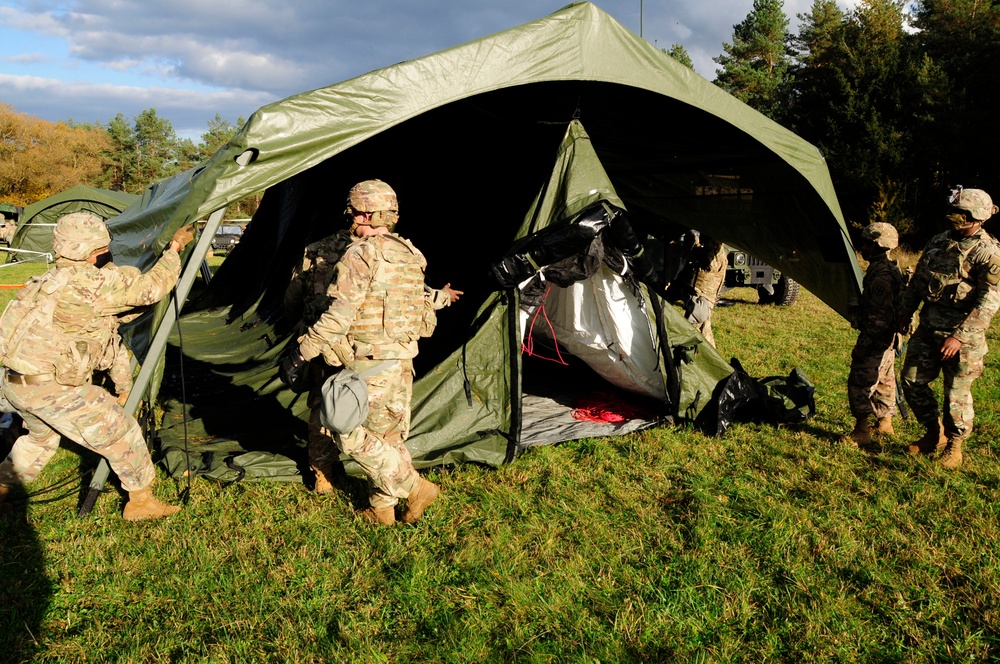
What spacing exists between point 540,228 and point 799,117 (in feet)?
72.2

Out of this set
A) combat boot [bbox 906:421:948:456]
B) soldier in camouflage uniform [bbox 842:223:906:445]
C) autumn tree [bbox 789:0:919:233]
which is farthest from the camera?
autumn tree [bbox 789:0:919:233]

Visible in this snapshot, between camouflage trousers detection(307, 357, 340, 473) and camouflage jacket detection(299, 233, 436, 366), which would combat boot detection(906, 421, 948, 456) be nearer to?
camouflage jacket detection(299, 233, 436, 366)

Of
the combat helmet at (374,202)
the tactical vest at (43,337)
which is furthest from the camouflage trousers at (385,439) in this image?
the tactical vest at (43,337)

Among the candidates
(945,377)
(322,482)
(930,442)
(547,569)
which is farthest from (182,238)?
(930,442)

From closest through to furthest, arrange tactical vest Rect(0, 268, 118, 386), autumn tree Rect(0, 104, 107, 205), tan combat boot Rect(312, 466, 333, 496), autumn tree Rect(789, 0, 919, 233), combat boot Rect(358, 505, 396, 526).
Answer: tactical vest Rect(0, 268, 118, 386) → combat boot Rect(358, 505, 396, 526) → tan combat boot Rect(312, 466, 333, 496) → autumn tree Rect(789, 0, 919, 233) → autumn tree Rect(0, 104, 107, 205)

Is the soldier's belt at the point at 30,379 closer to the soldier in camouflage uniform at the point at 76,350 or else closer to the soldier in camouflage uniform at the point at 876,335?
the soldier in camouflage uniform at the point at 76,350

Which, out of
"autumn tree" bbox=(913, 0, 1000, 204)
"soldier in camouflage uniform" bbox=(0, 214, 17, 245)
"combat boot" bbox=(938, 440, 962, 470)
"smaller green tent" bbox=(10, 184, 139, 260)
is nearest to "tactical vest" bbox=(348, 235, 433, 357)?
"combat boot" bbox=(938, 440, 962, 470)

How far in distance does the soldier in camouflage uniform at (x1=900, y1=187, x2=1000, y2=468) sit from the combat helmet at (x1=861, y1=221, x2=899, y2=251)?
0.77 feet

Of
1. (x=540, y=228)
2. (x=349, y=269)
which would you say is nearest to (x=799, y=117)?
(x=540, y=228)

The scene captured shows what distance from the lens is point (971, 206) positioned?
4.32 meters

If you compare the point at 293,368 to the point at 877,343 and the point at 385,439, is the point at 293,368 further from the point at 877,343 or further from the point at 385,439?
the point at 877,343

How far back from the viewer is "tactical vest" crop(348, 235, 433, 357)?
11.8 feet

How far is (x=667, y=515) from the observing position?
396 centimetres

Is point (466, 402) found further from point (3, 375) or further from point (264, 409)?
point (3, 375)
